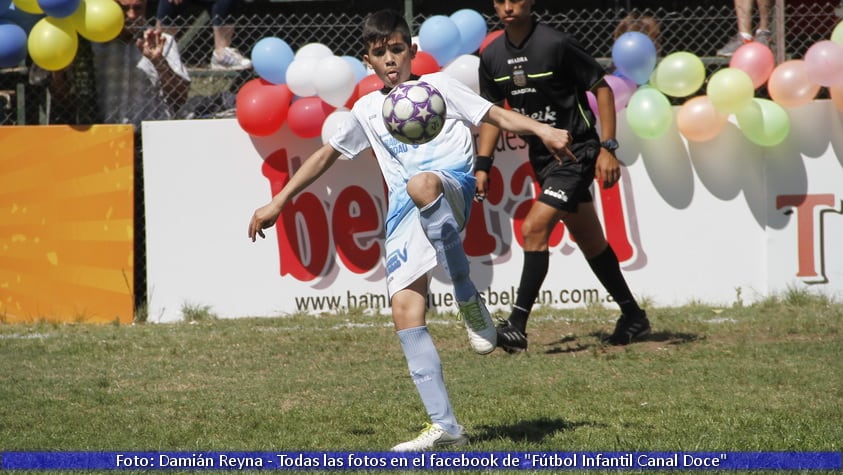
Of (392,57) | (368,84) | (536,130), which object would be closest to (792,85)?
(368,84)

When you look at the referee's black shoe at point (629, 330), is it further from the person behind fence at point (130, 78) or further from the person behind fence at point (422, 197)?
the person behind fence at point (130, 78)

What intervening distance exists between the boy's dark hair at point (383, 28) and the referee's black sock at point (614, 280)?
3074 mm

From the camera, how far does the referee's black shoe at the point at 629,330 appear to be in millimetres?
7723

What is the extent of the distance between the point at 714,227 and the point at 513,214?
5.47 ft

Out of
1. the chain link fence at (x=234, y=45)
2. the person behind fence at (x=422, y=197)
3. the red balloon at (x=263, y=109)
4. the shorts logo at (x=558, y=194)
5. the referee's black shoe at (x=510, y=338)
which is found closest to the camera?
the person behind fence at (x=422, y=197)

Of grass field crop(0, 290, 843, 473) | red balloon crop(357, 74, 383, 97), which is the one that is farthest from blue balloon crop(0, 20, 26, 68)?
red balloon crop(357, 74, 383, 97)

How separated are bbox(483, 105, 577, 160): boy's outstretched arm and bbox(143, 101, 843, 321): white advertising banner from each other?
4.38 meters

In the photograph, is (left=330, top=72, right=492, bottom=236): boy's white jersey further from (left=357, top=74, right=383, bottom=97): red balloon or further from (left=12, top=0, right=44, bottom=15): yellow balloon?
(left=12, top=0, right=44, bottom=15): yellow balloon

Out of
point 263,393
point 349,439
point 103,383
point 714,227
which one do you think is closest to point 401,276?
point 349,439

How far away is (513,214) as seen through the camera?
9.41 metres

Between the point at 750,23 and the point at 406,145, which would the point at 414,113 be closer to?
the point at 406,145

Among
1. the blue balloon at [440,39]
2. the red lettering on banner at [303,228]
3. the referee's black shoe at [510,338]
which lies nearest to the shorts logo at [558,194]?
the referee's black shoe at [510,338]

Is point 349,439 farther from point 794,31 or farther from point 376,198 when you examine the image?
point 794,31

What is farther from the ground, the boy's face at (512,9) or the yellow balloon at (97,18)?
the yellow balloon at (97,18)
